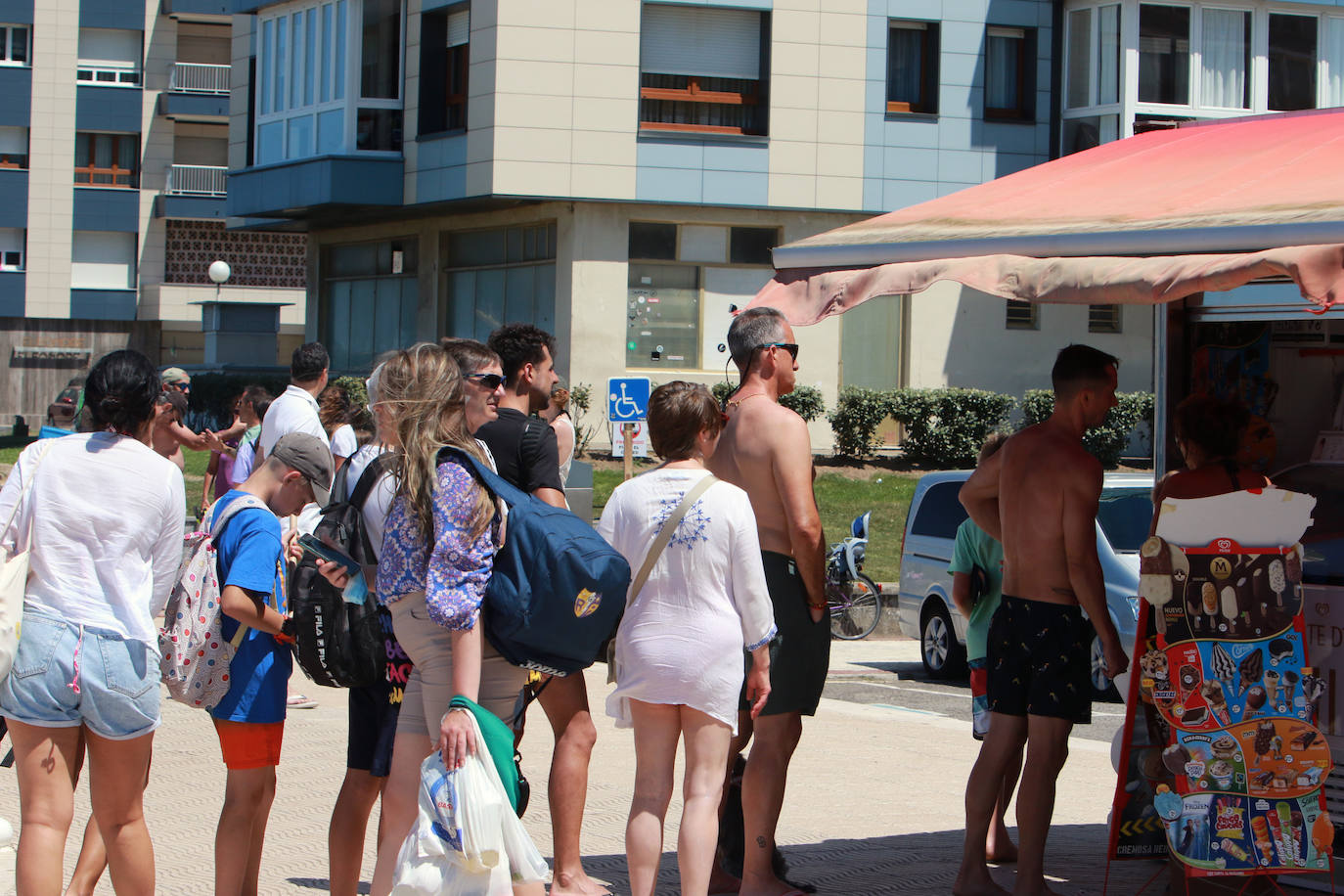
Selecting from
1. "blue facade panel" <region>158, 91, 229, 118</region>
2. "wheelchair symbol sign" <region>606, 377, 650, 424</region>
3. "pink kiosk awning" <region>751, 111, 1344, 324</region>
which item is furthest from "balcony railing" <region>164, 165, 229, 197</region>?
"pink kiosk awning" <region>751, 111, 1344, 324</region>

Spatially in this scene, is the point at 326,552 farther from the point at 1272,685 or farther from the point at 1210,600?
the point at 1272,685

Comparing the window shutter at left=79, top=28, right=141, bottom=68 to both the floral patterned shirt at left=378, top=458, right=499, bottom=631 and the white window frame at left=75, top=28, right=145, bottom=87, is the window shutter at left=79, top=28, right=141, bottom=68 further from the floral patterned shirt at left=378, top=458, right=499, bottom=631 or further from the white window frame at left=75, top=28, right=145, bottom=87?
the floral patterned shirt at left=378, top=458, right=499, bottom=631

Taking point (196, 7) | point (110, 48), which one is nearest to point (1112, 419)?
point (196, 7)

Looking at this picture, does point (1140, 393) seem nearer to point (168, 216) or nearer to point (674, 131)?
point (674, 131)

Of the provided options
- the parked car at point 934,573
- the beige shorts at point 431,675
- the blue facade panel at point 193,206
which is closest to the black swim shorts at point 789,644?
the beige shorts at point 431,675

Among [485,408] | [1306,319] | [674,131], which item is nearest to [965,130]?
[674,131]

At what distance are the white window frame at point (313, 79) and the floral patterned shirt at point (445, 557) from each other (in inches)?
970

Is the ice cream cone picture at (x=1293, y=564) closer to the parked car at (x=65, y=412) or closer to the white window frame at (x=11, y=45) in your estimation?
the parked car at (x=65, y=412)

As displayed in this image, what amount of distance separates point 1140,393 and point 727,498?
2311 cm

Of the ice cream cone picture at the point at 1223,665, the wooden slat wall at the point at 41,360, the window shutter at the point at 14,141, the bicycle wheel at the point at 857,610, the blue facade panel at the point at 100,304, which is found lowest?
the bicycle wheel at the point at 857,610

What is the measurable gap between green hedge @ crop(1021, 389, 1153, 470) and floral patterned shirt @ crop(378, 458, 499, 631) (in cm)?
2175

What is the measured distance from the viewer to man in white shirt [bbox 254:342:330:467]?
8.62 m

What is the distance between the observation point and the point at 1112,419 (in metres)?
25.3

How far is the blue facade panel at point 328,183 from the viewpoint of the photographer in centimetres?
2786
